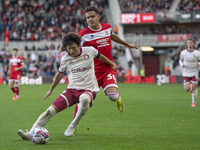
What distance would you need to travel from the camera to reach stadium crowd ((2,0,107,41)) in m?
42.5

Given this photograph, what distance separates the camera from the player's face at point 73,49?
278 inches

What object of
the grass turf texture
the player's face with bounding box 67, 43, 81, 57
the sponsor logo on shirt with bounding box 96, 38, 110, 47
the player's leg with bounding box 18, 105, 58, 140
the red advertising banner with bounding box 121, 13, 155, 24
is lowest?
the red advertising banner with bounding box 121, 13, 155, 24

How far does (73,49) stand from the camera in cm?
709

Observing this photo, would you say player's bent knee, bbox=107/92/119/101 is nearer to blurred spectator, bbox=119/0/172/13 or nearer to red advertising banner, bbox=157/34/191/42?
red advertising banner, bbox=157/34/191/42

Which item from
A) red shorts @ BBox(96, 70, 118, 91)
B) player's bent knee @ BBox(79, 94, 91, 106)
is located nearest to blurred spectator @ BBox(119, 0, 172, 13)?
red shorts @ BBox(96, 70, 118, 91)

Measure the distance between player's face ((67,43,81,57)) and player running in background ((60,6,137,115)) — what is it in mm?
1641

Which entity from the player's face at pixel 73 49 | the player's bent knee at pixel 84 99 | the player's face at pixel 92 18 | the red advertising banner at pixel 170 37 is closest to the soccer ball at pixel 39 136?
the player's bent knee at pixel 84 99

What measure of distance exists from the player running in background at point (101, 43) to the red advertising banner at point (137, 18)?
120 ft

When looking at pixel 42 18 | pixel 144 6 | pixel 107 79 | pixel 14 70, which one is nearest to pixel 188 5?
pixel 144 6

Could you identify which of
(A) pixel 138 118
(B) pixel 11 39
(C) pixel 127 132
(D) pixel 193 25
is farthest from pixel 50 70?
(C) pixel 127 132

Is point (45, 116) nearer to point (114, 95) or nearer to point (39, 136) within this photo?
point (39, 136)

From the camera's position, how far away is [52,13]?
45.1 meters

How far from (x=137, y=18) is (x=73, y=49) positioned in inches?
1526

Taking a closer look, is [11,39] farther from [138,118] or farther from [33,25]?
[138,118]
